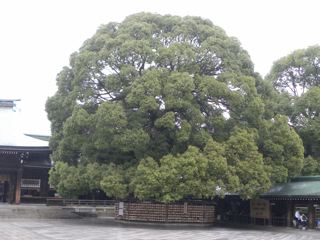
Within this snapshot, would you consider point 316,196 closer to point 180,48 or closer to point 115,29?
point 180,48

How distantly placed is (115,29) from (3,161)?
12.5 m

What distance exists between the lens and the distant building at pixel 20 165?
104ft

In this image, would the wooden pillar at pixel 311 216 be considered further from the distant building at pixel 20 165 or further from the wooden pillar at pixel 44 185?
the wooden pillar at pixel 44 185

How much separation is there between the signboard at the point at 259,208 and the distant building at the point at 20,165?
1471cm

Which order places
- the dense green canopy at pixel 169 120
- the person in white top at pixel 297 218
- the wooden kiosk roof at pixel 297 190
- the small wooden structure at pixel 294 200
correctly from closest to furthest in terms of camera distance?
1. the dense green canopy at pixel 169 120
2. the wooden kiosk roof at pixel 297 190
3. the small wooden structure at pixel 294 200
4. the person in white top at pixel 297 218

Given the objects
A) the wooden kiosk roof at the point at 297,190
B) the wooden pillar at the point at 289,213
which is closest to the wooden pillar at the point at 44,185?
the wooden kiosk roof at the point at 297,190

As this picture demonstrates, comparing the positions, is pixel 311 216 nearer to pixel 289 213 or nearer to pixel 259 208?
pixel 289 213

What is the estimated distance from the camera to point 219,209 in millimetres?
31109

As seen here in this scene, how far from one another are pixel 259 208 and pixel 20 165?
16794mm

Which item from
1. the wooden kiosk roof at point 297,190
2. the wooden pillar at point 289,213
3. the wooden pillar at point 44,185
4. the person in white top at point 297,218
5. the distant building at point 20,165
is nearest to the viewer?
the wooden kiosk roof at point 297,190

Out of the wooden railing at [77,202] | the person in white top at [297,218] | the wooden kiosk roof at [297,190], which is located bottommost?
the person in white top at [297,218]

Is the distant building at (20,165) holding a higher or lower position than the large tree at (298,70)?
lower

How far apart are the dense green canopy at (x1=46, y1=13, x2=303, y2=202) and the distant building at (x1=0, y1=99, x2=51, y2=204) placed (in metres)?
5.97

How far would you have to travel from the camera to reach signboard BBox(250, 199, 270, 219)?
2580 centimetres
